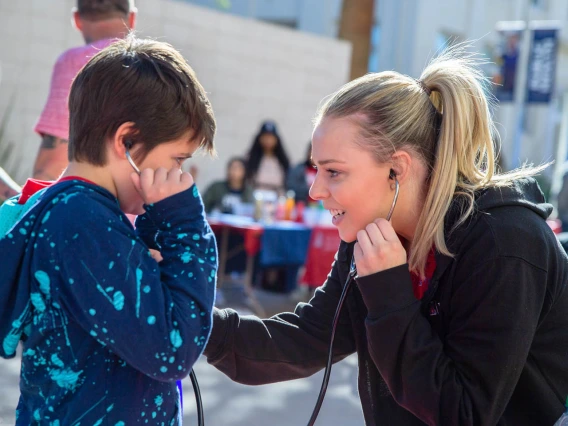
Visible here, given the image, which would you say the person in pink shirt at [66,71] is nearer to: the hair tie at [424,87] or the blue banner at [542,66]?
the hair tie at [424,87]

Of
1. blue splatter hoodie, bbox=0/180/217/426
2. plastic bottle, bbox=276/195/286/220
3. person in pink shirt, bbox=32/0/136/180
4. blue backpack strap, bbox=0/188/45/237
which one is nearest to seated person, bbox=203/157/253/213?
plastic bottle, bbox=276/195/286/220

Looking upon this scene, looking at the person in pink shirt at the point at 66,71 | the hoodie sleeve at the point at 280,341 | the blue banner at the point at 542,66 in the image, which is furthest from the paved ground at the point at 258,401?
the blue banner at the point at 542,66

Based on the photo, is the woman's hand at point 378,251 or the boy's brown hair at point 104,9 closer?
the woman's hand at point 378,251

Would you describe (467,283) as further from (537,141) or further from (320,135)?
(537,141)

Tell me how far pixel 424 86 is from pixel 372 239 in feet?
1.55

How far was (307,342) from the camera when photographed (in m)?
2.02

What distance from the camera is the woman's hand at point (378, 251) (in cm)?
163

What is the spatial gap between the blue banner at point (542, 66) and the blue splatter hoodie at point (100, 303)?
13032mm

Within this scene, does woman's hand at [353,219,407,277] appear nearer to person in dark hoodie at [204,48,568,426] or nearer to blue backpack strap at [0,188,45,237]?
person in dark hoodie at [204,48,568,426]

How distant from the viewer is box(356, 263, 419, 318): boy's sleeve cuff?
159 cm

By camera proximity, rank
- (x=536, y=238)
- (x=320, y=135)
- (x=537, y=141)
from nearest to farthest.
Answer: (x=536, y=238) → (x=320, y=135) → (x=537, y=141)

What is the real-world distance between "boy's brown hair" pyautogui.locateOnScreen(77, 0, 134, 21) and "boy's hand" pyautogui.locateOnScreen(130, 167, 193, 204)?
143 centimetres

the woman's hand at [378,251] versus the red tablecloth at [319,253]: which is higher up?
the woman's hand at [378,251]

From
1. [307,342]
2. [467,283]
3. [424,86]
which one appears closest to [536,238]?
[467,283]
